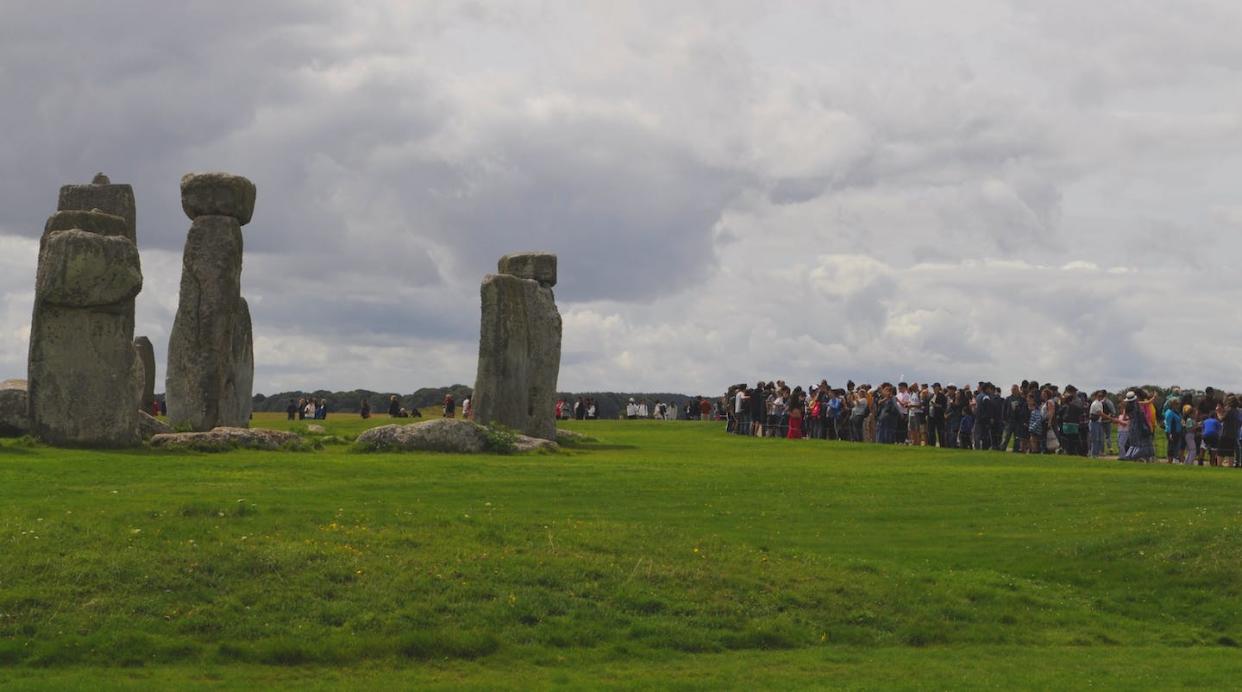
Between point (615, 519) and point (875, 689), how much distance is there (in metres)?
10.2

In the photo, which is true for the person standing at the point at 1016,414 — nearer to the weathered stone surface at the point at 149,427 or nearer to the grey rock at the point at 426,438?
the grey rock at the point at 426,438

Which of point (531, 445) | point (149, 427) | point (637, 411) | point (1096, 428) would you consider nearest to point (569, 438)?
point (531, 445)

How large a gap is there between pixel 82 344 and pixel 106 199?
15.1 m

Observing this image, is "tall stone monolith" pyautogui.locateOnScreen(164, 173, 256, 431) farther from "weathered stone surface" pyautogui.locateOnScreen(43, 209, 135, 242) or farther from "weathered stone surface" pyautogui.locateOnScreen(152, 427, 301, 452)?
"weathered stone surface" pyautogui.locateOnScreen(152, 427, 301, 452)

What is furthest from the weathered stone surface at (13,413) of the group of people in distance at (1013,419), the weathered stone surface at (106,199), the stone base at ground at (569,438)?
the group of people in distance at (1013,419)

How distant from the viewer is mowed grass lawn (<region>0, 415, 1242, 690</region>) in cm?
2000

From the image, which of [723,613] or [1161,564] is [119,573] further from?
[1161,564]

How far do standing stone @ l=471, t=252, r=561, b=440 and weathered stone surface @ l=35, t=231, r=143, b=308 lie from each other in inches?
532

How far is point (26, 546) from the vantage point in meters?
22.4

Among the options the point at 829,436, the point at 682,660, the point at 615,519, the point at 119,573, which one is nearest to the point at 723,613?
the point at 682,660

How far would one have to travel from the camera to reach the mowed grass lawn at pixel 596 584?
2000 centimetres

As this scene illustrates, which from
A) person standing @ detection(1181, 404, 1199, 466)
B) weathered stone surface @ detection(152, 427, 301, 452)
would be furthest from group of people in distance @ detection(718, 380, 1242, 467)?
weathered stone surface @ detection(152, 427, 301, 452)

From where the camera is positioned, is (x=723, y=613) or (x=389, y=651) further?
(x=723, y=613)

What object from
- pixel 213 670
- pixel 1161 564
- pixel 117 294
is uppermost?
pixel 117 294
